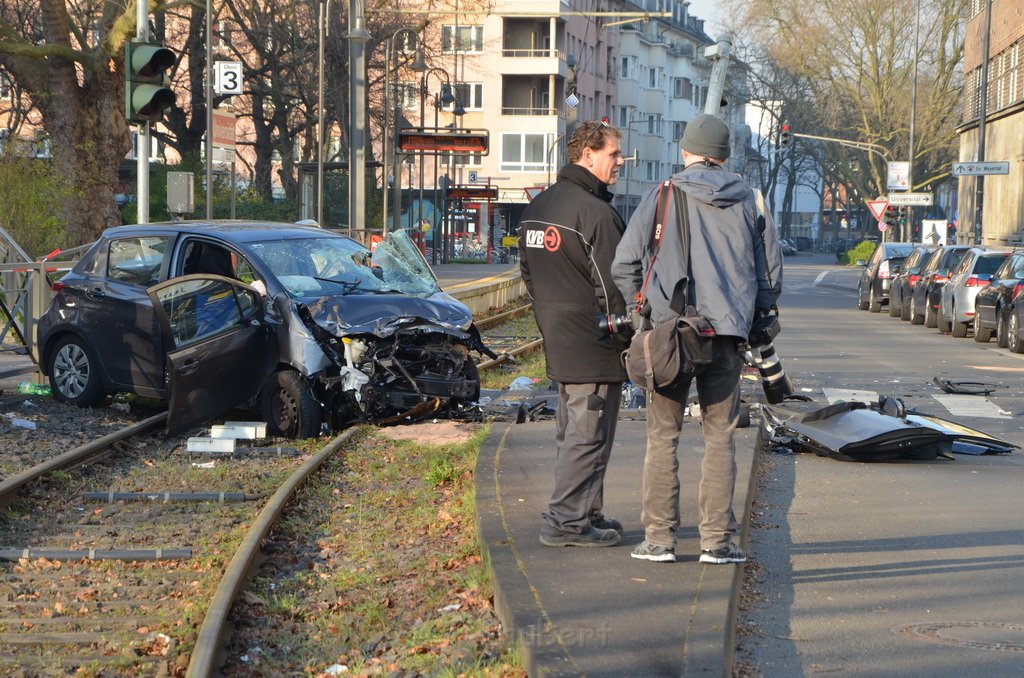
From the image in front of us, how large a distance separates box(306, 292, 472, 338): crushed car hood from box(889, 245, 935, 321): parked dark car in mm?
20608

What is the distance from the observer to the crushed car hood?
11570 mm

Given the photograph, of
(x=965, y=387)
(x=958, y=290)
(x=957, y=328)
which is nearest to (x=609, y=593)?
(x=965, y=387)

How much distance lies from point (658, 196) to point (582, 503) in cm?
143

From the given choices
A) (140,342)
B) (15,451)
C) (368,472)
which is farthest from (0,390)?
(368,472)

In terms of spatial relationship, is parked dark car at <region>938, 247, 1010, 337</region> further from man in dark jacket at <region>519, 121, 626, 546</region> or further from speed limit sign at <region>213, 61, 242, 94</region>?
man in dark jacket at <region>519, 121, 626, 546</region>

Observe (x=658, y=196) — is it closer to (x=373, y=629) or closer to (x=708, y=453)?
(x=708, y=453)

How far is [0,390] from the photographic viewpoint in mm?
14195

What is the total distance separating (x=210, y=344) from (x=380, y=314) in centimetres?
145

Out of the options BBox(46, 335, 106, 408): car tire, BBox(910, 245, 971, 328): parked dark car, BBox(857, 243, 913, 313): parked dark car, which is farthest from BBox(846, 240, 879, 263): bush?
BBox(46, 335, 106, 408): car tire

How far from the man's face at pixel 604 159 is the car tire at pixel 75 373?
739cm

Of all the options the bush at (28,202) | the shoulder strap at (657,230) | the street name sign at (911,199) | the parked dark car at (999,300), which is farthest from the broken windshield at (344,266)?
the street name sign at (911,199)

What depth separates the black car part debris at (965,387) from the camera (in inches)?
610

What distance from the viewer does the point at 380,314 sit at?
11.8 metres

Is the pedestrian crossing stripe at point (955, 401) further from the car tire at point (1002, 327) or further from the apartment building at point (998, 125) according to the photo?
the apartment building at point (998, 125)
